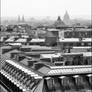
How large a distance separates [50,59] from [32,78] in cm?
1915

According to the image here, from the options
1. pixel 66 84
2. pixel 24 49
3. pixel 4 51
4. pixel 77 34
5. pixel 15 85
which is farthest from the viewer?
pixel 77 34

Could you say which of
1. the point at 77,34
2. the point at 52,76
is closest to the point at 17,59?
the point at 52,76

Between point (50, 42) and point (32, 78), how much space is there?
68328mm

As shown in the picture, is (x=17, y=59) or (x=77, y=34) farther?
(x=77, y=34)

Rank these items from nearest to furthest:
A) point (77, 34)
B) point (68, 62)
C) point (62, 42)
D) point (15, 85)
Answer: point (15, 85), point (68, 62), point (62, 42), point (77, 34)

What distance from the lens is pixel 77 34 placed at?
140 meters

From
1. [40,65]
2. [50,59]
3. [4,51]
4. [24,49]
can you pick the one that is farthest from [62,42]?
[40,65]

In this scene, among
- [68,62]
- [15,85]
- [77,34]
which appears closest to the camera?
[15,85]

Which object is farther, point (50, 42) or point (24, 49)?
point (50, 42)

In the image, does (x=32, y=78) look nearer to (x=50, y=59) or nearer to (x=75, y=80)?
(x=75, y=80)

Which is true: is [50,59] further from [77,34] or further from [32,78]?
[77,34]

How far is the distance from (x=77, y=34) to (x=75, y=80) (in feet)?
322

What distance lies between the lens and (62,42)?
355 ft

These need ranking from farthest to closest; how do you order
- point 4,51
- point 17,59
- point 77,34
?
point 77,34 < point 4,51 < point 17,59
